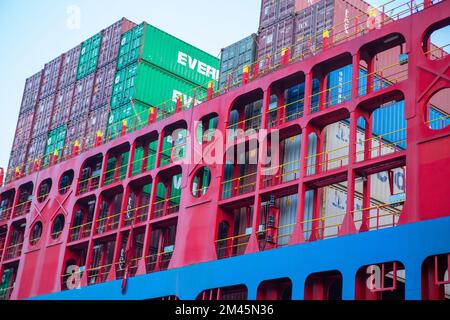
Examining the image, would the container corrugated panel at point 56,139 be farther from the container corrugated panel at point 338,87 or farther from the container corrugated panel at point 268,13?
the container corrugated panel at point 338,87

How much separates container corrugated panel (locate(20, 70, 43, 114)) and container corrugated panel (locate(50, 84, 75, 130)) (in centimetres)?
357

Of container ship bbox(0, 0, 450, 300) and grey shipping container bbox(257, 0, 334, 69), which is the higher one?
grey shipping container bbox(257, 0, 334, 69)

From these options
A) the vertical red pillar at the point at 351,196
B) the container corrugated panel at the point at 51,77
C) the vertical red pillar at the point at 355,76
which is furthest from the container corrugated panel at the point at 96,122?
the vertical red pillar at the point at 351,196

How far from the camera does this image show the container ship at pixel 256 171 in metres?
23.1

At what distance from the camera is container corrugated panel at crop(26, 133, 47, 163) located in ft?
156

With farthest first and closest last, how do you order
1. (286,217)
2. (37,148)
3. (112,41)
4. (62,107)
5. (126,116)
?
(37,148) < (62,107) < (112,41) < (126,116) < (286,217)

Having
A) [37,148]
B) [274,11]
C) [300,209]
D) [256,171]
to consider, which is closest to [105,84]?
[37,148]

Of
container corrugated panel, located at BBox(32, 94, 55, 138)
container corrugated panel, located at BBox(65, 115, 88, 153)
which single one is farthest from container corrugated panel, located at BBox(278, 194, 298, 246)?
container corrugated panel, located at BBox(32, 94, 55, 138)

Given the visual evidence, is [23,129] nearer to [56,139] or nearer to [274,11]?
[56,139]

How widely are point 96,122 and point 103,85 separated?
256 centimetres

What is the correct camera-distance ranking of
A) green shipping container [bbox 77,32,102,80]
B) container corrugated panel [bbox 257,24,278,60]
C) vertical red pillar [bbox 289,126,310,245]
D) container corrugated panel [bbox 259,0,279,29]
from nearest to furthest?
vertical red pillar [bbox 289,126,310,245], container corrugated panel [bbox 257,24,278,60], container corrugated panel [bbox 259,0,279,29], green shipping container [bbox 77,32,102,80]

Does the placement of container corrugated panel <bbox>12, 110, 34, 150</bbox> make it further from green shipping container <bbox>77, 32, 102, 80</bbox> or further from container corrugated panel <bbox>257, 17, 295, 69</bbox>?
container corrugated panel <bbox>257, 17, 295, 69</bbox>

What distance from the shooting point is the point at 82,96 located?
4600 centimetres

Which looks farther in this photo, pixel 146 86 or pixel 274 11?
pixel 146 86
